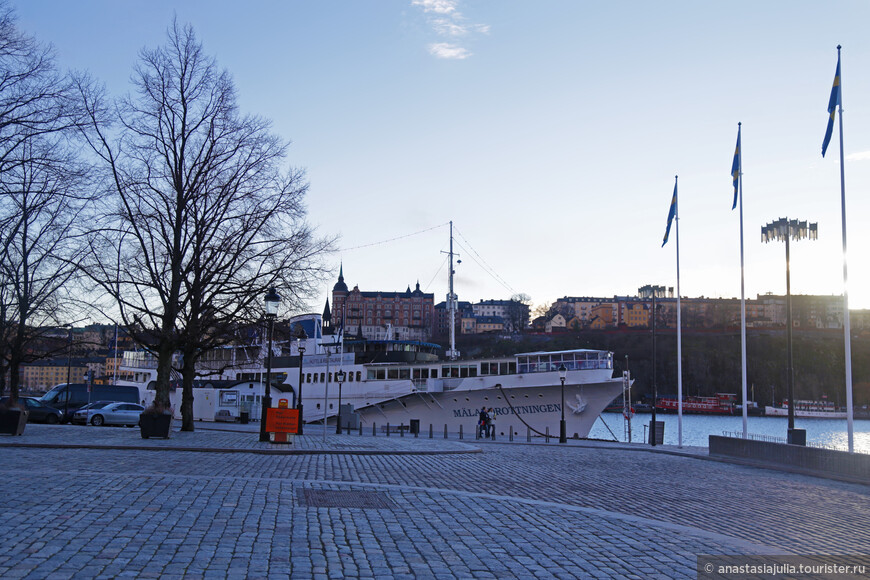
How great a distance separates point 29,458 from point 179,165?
14797 mm

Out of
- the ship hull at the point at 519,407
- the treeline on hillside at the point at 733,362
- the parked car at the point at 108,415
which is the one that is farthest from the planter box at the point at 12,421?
the treeline on hillside at the point at 733,362

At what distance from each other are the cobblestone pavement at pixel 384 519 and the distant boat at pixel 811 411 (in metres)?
123

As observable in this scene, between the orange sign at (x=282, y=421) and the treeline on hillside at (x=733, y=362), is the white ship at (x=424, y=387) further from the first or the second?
the treeline on hillside at (x=733, y=362)

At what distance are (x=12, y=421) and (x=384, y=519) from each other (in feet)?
59.9

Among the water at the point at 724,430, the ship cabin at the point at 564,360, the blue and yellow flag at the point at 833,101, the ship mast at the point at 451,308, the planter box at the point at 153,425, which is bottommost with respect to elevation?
the water at the point at 724,430

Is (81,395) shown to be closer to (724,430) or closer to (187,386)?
(187,386)

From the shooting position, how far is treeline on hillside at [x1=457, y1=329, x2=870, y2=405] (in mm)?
146375

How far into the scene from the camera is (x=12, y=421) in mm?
23266

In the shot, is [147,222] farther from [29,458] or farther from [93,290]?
[29,458]

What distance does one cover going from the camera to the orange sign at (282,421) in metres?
22.7

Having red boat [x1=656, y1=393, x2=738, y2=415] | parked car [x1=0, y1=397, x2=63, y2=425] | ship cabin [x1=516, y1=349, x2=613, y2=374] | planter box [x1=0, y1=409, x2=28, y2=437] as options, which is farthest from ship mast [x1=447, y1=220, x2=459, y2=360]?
red boat [x1=656, y1=393, x2=738, y2=415]

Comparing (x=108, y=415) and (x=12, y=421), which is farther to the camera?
(x=108, y=415)

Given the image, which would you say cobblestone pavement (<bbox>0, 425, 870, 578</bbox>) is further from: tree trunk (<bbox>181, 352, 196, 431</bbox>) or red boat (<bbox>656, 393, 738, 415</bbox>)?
red boat (<bbox>656, 393, 738, 415</bbox>)

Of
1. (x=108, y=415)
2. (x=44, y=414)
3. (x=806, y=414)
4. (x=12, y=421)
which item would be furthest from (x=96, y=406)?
(x=806, y=414)
